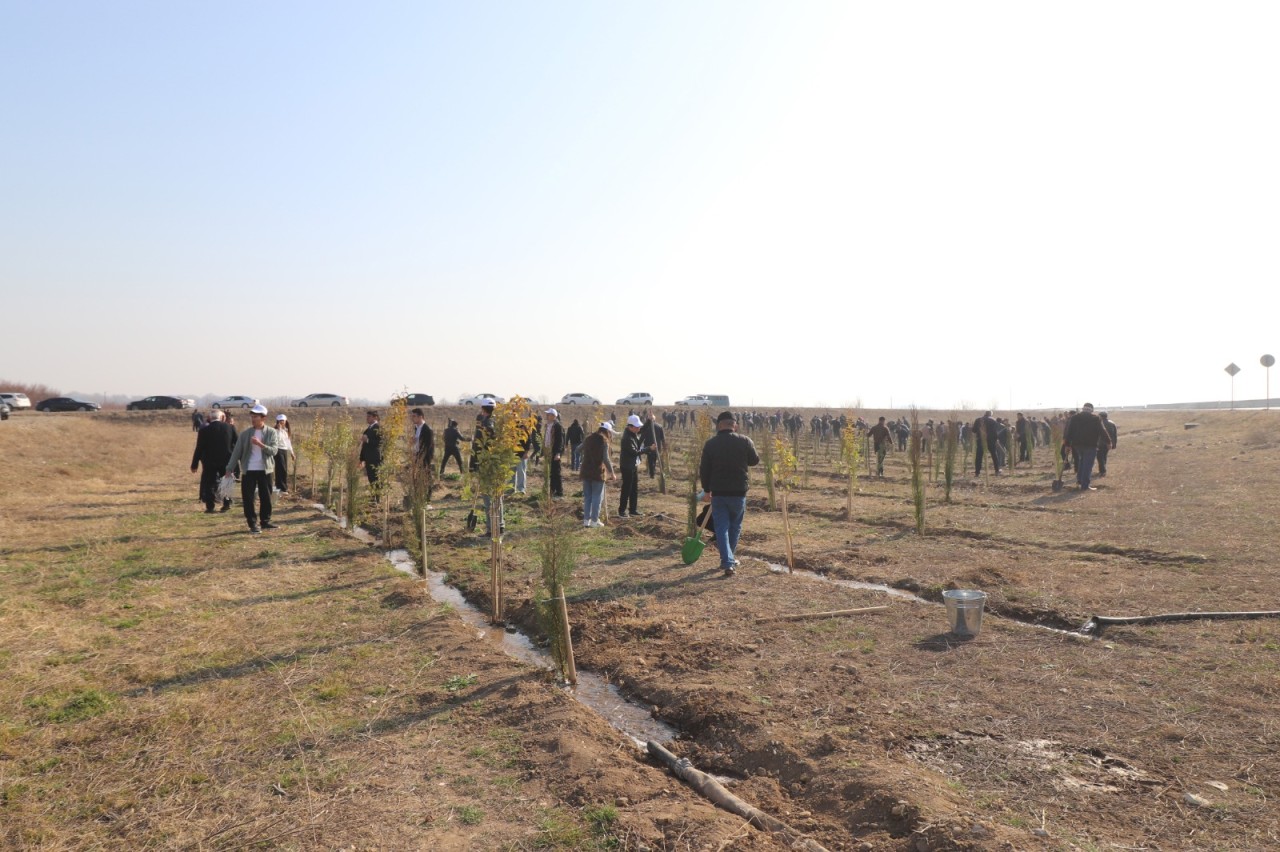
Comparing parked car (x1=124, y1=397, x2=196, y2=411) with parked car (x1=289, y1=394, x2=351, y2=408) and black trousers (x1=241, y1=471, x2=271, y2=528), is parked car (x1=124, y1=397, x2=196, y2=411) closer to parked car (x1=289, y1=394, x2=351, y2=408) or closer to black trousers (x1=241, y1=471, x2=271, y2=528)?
parked car (x1=289, y1=394, x2=351, y2=408)

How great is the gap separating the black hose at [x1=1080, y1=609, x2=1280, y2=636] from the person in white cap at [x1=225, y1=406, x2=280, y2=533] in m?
10.3

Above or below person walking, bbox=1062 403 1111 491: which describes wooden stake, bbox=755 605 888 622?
below

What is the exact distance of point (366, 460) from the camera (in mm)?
14234

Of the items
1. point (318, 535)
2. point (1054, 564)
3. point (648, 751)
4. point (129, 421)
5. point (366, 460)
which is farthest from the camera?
point (129, 421)

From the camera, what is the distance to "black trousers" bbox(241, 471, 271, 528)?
11648 mm

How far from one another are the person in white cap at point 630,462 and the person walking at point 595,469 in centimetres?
51

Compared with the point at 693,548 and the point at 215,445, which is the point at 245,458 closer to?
the point at 215,445

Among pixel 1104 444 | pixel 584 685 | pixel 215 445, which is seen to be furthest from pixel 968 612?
pixel 1104 444

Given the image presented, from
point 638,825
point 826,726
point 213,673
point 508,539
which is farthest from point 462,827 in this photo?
point 508,539

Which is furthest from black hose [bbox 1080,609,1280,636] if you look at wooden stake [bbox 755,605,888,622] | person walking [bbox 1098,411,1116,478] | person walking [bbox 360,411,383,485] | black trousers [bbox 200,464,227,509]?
person walking [bbox 1098,411,1116,478]

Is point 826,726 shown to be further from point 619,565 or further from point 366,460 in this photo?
point 366,460

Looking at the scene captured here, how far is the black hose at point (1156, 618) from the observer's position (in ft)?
22.8

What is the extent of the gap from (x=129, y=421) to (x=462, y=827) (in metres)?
51.3

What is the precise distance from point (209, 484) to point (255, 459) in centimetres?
290
